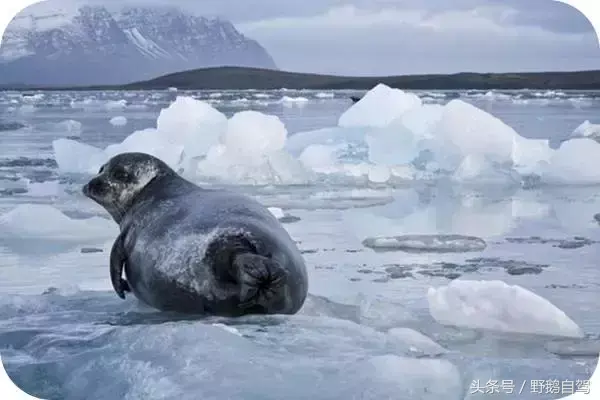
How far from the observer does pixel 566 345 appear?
4.98 m

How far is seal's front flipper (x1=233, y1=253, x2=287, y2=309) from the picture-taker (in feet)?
15.4

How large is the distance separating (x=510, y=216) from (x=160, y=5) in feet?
7.40

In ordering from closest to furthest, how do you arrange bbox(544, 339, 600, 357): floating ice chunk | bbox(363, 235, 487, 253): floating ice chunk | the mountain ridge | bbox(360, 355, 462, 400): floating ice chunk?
1. bbox(360, 355, 462, 400): floating ice chunk
2. bbox(544, 339, 600, 357): floating ice chunk
3. bbox(363, 235, 487, 253): floating ice chunk
4. the mountain ridge

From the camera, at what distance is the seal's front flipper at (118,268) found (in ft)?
17.7

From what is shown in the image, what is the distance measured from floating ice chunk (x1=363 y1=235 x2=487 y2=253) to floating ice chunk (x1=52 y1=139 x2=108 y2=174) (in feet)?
5.41

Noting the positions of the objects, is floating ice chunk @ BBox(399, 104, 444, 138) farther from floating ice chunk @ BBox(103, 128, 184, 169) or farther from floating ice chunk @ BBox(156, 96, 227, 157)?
floating ice chunk @ BBox(103, 128, 184, 169)

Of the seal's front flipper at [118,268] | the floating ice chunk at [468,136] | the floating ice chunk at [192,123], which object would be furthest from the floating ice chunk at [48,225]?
the floating ice chunk at [468,136]

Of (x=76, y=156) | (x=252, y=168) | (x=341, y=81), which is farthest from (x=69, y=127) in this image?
(x=341, y=81)

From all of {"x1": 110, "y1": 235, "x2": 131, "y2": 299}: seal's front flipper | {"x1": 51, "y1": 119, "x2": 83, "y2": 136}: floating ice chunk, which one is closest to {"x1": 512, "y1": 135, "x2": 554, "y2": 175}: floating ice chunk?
{"x1": 110, "y1": 235, "x2": 131, "y2": 299}: seal's front flipper

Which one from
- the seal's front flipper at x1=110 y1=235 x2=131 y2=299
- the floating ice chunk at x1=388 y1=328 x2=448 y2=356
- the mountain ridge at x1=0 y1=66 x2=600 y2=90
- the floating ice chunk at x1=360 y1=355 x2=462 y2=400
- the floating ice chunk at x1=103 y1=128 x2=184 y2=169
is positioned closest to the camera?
the floating ice chunk at x1=360 y1=355 x2=462 y2=400

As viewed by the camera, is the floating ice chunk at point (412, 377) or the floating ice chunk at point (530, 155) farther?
the floating ice chunk at point (530, 155)

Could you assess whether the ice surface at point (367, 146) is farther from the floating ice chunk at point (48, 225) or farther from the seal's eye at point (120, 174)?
the floating ice chunk at point (48, 225)

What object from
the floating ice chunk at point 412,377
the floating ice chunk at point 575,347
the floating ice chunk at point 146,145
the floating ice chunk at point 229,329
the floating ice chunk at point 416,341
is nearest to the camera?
the floating ice chunk at point 412,377

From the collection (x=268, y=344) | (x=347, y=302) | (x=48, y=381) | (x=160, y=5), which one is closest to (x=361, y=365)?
(x=268, y=344)
